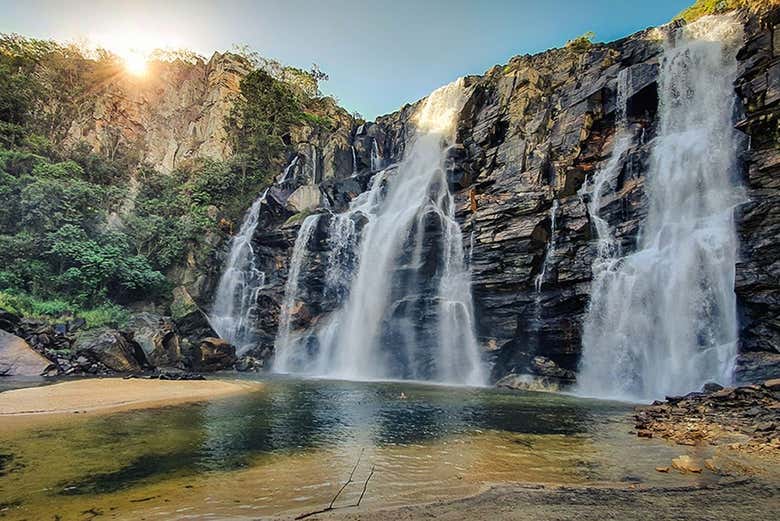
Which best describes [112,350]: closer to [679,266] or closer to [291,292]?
[291,292]

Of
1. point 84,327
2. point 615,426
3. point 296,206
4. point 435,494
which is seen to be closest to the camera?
point 435,494

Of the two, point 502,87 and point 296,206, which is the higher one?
point 502,87

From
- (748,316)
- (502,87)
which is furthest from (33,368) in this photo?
(502,87)

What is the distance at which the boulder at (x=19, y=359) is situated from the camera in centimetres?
1722

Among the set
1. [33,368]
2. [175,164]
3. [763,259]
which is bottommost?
[33,368]

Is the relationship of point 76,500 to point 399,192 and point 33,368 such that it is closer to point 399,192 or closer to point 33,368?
point 33,368

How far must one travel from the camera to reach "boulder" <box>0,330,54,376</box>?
56.5 feet

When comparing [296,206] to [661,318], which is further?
[296,206]

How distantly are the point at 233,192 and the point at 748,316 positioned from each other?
1363 inches

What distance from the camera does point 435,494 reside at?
5.30m

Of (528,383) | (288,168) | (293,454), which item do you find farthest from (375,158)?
(293,454)

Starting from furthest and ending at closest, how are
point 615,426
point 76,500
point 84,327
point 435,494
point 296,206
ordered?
point 296,206, point 84,327, point 615,426, point 435,494, point 76,500

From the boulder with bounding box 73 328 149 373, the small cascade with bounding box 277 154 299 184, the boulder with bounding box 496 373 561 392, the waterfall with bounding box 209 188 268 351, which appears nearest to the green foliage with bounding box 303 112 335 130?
the small cascade with bounding box 277 154 299 184

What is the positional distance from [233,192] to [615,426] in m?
34.0
